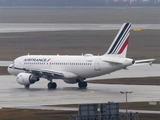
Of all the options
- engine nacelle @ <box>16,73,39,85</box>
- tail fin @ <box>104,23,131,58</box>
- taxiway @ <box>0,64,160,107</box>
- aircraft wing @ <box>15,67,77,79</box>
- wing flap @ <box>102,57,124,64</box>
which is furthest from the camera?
engine nacelle @ <box>16,73,39,85</box>

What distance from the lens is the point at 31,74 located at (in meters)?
67.8

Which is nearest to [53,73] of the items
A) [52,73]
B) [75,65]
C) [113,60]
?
[52,73]

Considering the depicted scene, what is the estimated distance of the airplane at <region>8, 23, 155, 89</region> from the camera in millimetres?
65250

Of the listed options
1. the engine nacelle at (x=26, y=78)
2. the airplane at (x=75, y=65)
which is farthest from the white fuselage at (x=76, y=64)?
the engine nacelle at (x=26, y=78)

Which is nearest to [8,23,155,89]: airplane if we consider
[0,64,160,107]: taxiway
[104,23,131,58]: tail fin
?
[104,23,131,58]: tail fin

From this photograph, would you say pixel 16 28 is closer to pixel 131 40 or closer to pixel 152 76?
pixel 131 40

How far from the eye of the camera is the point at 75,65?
221ft

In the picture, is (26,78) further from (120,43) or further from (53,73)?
(120,43)

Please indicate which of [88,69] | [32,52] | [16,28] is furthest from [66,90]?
[16,28]

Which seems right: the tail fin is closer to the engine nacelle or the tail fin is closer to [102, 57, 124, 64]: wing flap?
[102, 57, 124, 64]: wing flap

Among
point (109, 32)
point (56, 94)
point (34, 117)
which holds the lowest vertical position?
point (34, 117)

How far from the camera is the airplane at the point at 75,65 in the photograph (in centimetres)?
6525

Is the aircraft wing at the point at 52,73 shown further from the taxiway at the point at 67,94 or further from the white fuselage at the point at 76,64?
the taxiway at the point at 67,94

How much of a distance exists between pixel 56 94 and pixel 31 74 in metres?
6.24
